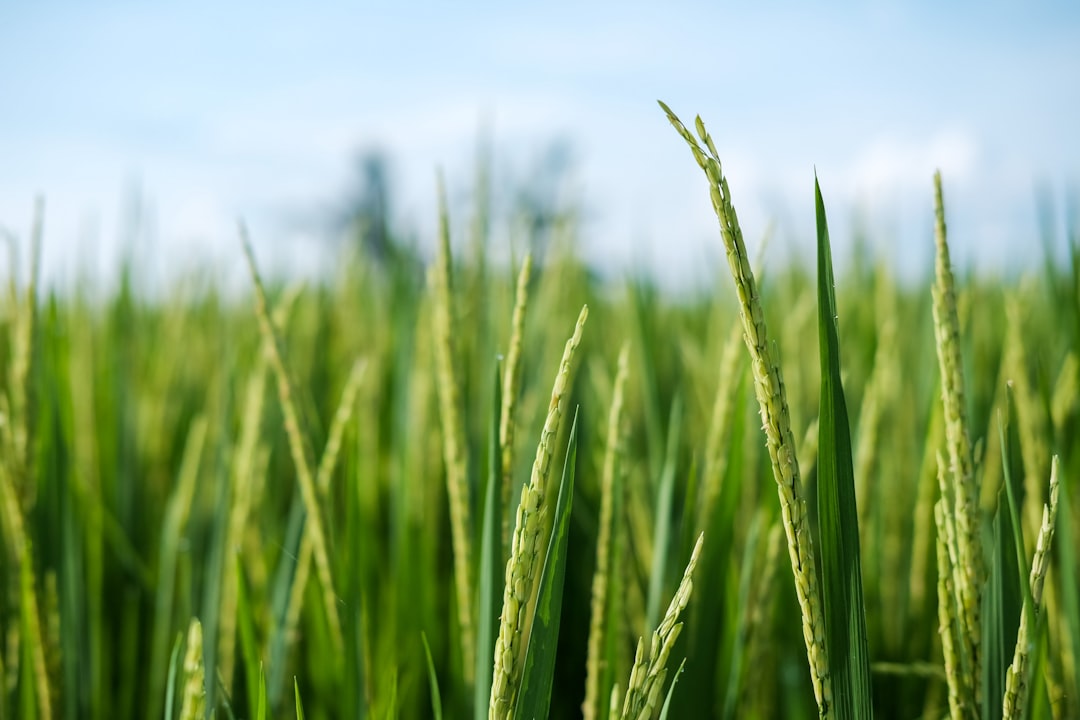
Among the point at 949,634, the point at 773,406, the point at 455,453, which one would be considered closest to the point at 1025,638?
the point at 949,634

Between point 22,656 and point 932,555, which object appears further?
point 932,555

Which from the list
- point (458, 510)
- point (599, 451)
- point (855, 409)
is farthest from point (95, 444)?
point (855, 409)

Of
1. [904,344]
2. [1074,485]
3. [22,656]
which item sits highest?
[904,344]

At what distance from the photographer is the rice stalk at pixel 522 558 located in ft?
1.08

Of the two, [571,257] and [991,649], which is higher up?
[571,257]

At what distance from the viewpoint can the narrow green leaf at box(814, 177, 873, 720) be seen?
1.25 feet

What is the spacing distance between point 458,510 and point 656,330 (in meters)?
A: 1.22

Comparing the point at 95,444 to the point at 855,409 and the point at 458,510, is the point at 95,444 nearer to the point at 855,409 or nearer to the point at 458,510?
the point at 458,510

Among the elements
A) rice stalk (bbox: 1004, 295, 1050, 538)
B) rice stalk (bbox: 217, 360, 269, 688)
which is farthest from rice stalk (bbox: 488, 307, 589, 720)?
rice stalk (bbox: 1004, 295, 1050, 538)

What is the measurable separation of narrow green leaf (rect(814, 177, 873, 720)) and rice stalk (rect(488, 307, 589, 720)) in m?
0.13

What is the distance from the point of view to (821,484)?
1.28 feet

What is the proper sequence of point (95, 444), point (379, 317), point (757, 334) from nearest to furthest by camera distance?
point (757, 334) < point (95, 444) < point (379, 317)

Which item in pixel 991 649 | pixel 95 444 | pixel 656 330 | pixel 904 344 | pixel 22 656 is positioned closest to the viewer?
pixel 991 649

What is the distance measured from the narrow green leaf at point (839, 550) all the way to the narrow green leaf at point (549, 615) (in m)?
0.12
